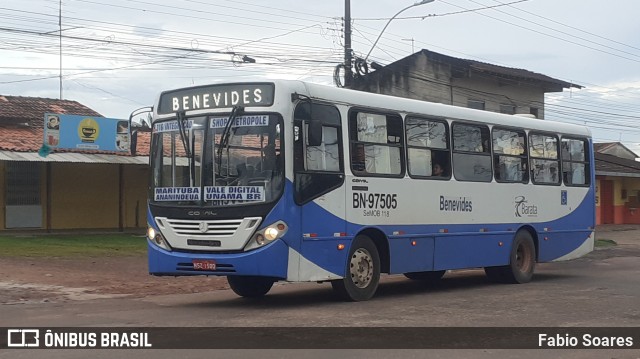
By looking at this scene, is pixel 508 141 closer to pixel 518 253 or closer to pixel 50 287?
pixel 518 253

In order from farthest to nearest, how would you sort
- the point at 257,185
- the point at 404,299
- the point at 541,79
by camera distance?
the point at 541,79
the point at 404,299
the point at 257,185

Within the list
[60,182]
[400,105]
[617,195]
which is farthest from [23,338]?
[617,195]

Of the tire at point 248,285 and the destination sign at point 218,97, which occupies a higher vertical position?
the destination sign at point 218,97

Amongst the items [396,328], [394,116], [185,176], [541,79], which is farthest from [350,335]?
[541,79]

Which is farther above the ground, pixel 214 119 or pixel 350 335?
pixel 214 119

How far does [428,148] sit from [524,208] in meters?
3.48

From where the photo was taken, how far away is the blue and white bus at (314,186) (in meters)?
11.4

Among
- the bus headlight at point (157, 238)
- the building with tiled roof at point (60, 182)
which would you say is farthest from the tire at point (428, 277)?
the building with tiled roof at point (60, 182)

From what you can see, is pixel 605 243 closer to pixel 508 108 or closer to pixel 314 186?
pixel 508 108

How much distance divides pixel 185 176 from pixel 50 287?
4.93m

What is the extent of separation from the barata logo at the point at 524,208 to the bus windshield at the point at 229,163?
6.61 metres

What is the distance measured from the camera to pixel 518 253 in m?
16.6

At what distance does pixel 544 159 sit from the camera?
1722cm

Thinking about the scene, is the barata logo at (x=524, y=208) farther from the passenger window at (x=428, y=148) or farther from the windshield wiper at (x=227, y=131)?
the windshield wiper at (x=227, y=131)
